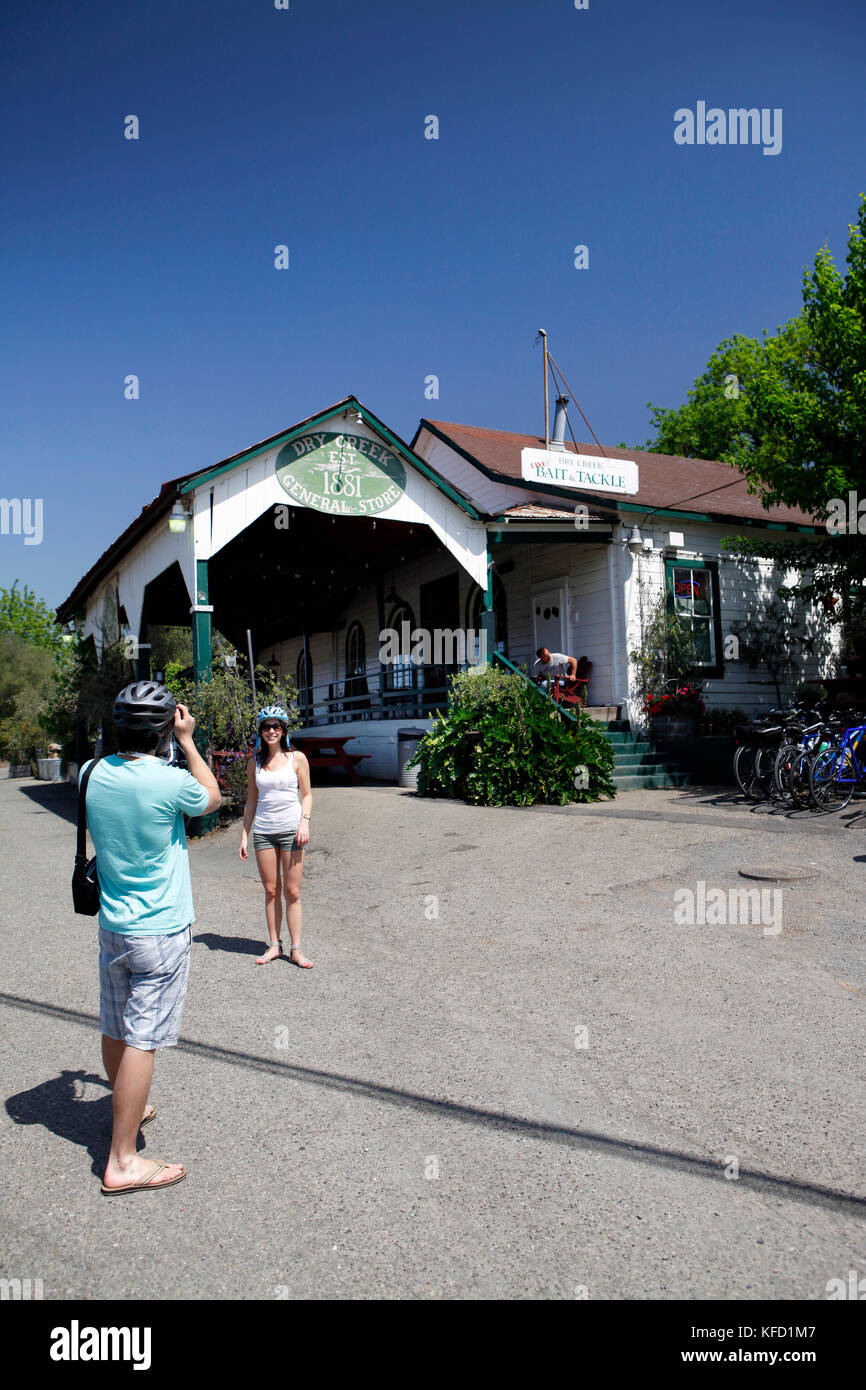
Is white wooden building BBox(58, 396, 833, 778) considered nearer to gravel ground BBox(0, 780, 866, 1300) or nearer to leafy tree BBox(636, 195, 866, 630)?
leafy tree BBox(636, 195, 866, 630)

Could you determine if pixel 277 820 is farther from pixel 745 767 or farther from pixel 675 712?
pixel 675 712

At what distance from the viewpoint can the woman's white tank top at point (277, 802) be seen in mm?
6090

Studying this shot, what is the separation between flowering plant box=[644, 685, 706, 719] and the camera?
49.9ft

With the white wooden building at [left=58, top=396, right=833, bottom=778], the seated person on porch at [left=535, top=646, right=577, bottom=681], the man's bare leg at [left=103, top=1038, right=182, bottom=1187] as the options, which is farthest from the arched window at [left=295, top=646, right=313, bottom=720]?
the man's bare leg at [left=103, top=1038, right=182, bottom=1187]

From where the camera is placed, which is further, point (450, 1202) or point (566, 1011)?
point (566, 1011)

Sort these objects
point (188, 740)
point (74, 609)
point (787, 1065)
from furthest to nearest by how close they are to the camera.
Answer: point (74, 609) < point (787, 1065) < point (188, 740)

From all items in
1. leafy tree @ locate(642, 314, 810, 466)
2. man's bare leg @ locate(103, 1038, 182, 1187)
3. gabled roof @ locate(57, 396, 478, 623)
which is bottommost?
man's bare leg @ locate(103, 1038, 182, 1187)

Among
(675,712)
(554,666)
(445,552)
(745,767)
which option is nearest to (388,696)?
(445,552)

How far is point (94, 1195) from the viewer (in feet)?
10.4

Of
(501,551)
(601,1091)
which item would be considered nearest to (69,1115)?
(601,1091)

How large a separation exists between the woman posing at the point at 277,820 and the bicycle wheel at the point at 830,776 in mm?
6666

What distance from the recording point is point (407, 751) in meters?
15.2

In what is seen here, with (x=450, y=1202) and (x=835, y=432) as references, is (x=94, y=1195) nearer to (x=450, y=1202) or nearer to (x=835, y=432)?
(x=450, y=1202)

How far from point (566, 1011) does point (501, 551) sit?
14.1 m
